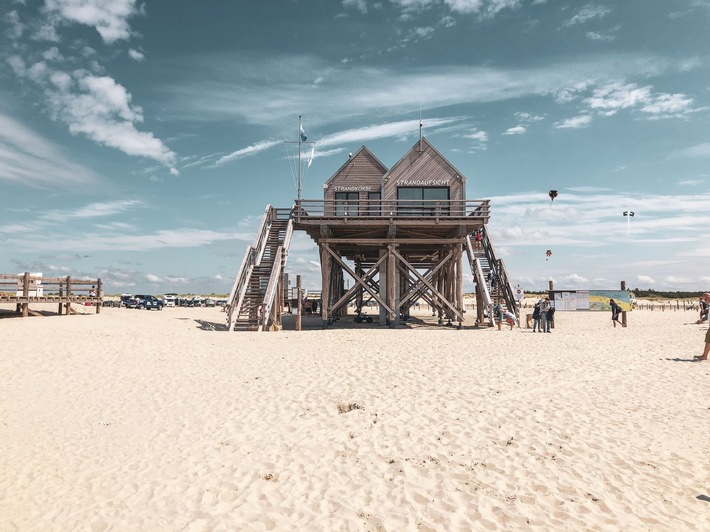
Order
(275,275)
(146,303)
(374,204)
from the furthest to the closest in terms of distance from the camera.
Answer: (146,303) < (374,204) < (275,275)

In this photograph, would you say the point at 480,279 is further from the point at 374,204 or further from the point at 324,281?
the point at 324,281

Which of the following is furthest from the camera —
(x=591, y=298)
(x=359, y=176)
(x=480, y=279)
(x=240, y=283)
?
(x=591, y=298)

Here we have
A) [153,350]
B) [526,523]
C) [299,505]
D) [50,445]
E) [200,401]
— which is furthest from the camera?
[153,350]

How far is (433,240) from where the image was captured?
2436 cm

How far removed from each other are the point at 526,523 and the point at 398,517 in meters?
1.50

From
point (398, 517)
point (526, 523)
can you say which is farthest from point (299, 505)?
point (526, 523)

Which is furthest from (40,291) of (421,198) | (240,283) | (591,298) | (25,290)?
(591,298)

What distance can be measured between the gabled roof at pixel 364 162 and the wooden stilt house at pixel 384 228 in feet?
0.18

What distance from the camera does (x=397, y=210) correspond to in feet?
80.1

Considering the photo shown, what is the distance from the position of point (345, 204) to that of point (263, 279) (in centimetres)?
601

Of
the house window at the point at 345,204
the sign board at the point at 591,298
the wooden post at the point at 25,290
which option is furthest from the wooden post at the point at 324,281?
the sign board at the point at 591,298

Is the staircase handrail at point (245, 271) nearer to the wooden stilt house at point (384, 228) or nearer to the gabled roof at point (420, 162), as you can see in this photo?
the wooden stilt house at point (384, 228)

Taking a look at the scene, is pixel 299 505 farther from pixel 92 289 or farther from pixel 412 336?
pixel 92 289

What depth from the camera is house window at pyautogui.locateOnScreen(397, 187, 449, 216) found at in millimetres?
24156
